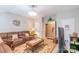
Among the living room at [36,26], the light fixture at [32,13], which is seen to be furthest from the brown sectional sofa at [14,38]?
the light fixture at [32,13]

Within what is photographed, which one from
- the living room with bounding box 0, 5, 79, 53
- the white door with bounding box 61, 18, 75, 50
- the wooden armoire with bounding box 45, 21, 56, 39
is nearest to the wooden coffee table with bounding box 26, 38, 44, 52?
the living room with bounding box 0, 5, 79, 53

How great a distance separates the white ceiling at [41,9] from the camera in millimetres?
1379

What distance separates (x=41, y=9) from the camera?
4.59 feet

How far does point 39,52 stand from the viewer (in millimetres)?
1418

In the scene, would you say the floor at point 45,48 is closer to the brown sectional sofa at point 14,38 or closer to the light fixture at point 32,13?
the brown sectional sofa at point 14,38

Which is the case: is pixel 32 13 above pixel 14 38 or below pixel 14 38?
above

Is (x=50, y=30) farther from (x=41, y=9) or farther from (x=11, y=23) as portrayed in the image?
(x=11, y=23)

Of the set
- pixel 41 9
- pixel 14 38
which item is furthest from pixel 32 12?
pixel 14 38

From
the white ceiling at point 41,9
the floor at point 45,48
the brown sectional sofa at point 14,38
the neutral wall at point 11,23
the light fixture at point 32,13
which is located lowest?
the floor at point 45,48

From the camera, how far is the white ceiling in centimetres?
138

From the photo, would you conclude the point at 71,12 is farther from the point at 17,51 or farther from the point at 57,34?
the point at 17,51

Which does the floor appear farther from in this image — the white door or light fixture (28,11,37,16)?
light fixture (28,11,37,16)

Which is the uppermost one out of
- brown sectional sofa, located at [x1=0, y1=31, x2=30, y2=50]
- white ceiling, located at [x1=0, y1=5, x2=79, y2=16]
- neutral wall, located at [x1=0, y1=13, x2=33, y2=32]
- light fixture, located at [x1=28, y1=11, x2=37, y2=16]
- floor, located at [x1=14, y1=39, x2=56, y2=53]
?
white ceiling, located at [x1=0, y1=5, x2=79, y2=16]
